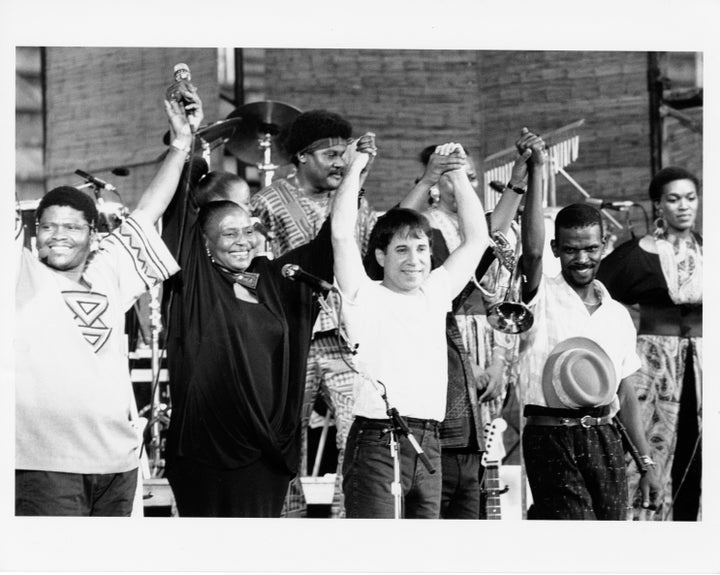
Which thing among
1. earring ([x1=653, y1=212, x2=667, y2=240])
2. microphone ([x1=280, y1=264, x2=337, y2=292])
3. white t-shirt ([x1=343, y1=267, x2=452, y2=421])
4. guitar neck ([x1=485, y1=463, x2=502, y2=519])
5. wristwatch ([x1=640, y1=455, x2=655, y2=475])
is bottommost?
guitar neck ([x1=485, y1=463, x2=502, y2=519])

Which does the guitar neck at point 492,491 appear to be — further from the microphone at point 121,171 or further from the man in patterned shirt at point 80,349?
the microphone at point 121,171

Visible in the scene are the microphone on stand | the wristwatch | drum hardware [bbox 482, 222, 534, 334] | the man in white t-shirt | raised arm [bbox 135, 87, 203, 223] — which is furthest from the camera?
drum hardware [bbox 482, 222, 534, 334]

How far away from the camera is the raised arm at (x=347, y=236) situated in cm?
563

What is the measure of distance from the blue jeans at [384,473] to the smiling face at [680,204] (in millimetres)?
1579

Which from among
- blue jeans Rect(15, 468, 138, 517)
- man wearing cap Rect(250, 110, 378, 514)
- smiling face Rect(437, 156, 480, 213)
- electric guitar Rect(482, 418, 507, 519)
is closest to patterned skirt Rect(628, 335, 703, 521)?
electric guitar Rect(482, 418, 507, 519)

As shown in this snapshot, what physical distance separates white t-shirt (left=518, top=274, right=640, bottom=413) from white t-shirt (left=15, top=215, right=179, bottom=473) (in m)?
1.58

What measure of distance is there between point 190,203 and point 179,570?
155cm

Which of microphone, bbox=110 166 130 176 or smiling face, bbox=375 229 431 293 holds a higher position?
microphone, bbox=110 166 130 176

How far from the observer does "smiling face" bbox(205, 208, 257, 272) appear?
229 inches

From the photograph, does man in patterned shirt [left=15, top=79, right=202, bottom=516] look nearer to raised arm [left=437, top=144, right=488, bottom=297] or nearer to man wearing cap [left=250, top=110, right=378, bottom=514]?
man wearing cap [left=250, top=110, right=378, bottom=514]

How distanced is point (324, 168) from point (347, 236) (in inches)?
22.2

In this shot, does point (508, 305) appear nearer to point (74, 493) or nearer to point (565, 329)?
point (565, 329)

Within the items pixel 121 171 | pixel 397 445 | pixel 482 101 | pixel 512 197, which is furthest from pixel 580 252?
pixel 121 171

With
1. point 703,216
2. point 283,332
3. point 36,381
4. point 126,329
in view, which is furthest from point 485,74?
point 36,381
